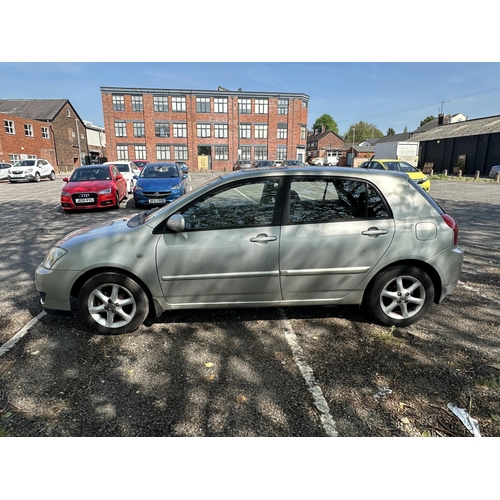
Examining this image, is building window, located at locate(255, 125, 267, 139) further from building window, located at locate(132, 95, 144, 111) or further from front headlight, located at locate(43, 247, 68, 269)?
front headlight, located at locate(43, 247, 68, 269)

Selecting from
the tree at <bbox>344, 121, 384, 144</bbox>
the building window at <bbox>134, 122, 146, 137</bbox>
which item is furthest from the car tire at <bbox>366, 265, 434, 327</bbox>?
the tree at <bbox>344, 121, 384, 144</bbox>

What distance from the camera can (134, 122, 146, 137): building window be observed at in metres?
47.4

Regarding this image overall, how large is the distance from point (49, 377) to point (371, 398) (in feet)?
8.62

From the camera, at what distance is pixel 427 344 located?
10.6 ft

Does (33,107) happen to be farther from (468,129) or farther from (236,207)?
(468,129)

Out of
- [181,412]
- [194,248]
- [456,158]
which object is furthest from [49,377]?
[456,158]

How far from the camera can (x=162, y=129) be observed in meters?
47.9

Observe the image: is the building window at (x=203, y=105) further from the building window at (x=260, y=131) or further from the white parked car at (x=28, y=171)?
the white parked car at (x=28, y=171)

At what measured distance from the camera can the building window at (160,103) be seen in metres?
47.2

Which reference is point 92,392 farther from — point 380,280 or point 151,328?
point 380,280

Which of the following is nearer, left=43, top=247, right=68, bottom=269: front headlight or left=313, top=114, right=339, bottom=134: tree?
left=43, top=247, right=68, bottom=269: front headlight

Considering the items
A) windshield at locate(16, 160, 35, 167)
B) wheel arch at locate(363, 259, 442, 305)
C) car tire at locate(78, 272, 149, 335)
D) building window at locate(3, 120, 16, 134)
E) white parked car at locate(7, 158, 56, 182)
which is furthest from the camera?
building window at locate(3, 120, 16, 134)

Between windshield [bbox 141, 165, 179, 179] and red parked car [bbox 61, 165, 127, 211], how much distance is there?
1174 millimetres

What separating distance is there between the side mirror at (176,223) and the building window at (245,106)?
164 feet
